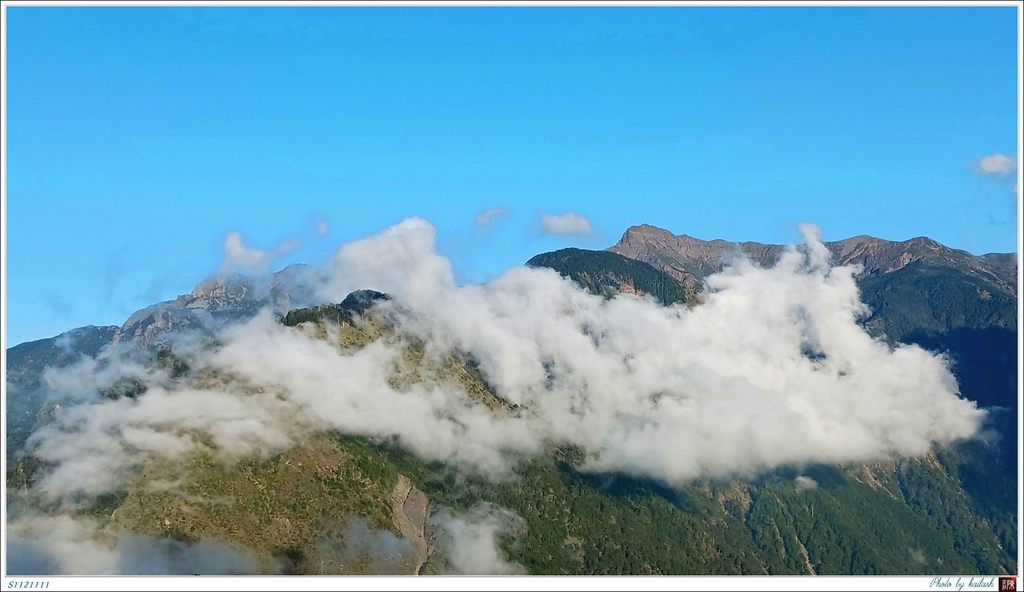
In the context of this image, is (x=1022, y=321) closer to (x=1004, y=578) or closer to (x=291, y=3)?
(x=1004, y=578)

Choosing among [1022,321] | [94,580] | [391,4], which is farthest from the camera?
[1022,321]

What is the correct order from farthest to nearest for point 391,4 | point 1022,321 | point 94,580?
point 1022,321 < point 94,580 < point 391,4

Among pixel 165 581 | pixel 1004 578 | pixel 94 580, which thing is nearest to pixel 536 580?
pixel 165 581

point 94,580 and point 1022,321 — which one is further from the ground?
point 1022,321

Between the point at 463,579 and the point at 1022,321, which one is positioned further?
the point at 1022,321

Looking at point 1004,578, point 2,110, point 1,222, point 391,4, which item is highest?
point 391,4

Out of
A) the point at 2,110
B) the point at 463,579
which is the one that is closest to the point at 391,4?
the point at 2,110

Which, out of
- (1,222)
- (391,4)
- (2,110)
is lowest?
(1,222)

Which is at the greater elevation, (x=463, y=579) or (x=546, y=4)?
(x=546, y=4)

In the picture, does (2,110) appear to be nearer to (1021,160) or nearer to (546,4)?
(546,4)
